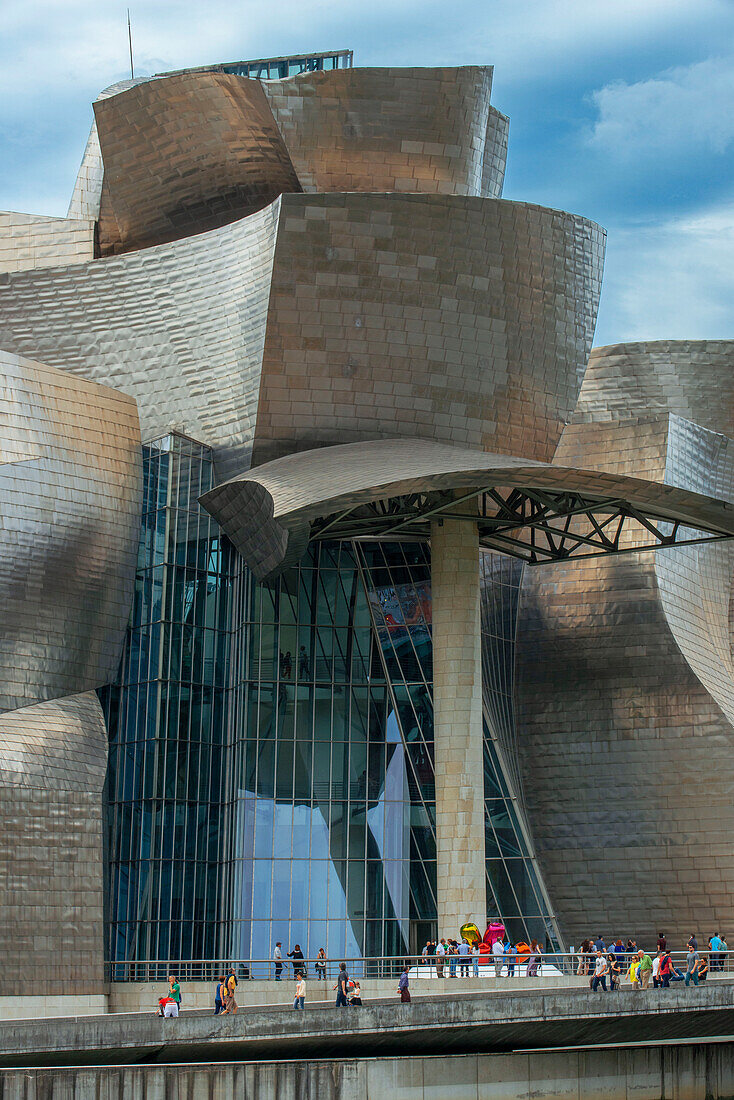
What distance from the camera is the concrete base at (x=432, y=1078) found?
1812 cm

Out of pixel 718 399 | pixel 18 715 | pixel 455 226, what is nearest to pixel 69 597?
pixel 18 715

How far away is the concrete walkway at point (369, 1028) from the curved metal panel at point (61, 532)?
39.4 feet

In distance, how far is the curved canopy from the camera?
2795 cm

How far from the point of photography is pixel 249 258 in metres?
34.1

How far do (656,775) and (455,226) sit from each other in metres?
14.1

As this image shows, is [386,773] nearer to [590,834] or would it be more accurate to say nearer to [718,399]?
[590,834]

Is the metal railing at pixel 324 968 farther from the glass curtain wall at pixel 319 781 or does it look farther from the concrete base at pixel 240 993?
the glass curtain wall at pixel 319 781

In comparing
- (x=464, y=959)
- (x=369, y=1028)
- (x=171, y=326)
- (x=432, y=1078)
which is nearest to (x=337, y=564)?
(x=171, y=326)

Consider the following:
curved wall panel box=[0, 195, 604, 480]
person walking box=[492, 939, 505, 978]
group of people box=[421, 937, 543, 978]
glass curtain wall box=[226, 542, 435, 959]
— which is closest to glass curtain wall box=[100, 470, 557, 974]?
glass curtain wall box=[226, 542, 435, 959]

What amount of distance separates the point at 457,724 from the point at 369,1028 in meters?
11.5

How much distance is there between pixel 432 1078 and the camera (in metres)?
20.9

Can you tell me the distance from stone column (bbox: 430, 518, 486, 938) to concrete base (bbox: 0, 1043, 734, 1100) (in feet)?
23.1

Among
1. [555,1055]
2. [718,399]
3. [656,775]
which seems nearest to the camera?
[555,1055]

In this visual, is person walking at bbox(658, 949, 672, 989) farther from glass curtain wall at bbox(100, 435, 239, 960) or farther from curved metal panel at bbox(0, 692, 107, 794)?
curved metal panel at bbox(0, 692, 107, 794)
